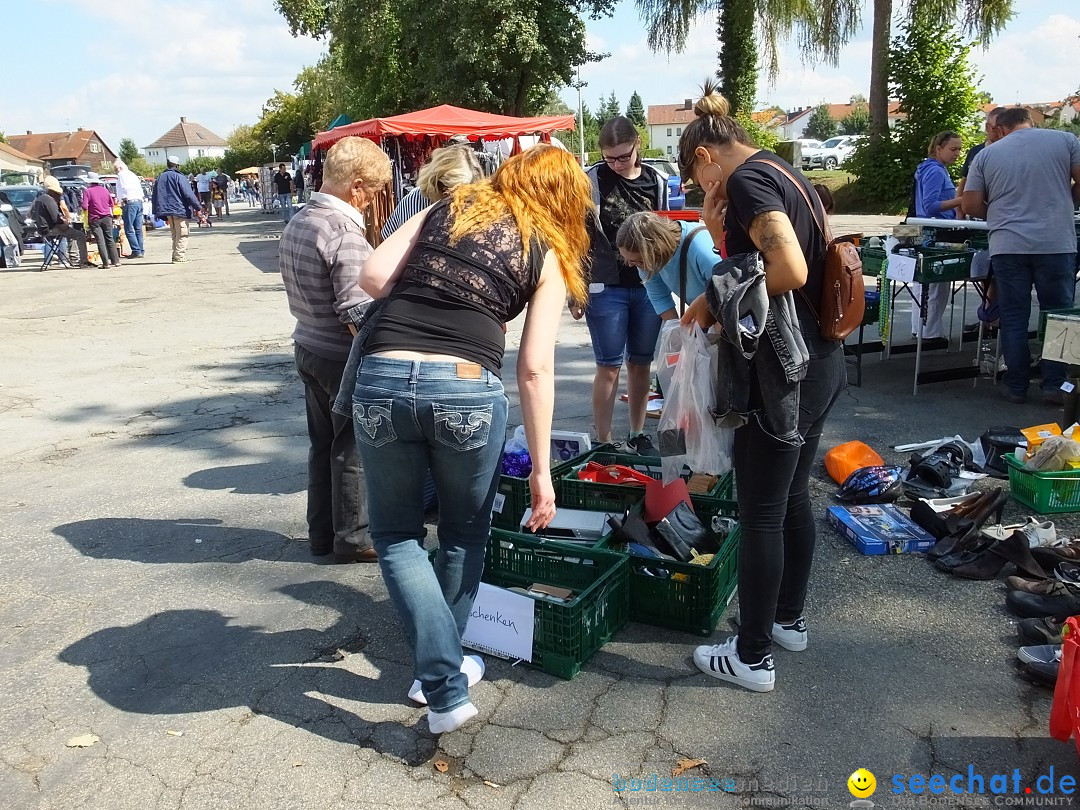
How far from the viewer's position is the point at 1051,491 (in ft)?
14.0

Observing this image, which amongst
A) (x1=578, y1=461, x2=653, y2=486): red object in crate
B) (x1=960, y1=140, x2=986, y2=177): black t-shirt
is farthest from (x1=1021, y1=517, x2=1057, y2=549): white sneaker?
(x1=960, y1=140, x2=986, y2=177): black t-shirt

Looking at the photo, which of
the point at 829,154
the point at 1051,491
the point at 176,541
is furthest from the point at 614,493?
the point at 829,154

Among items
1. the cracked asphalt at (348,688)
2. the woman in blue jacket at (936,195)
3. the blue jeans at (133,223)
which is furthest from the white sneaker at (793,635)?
the blue jeans at (133,223)

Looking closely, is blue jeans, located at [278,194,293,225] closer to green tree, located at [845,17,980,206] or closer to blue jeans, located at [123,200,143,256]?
blue jeans, located at [123,200,143,256]

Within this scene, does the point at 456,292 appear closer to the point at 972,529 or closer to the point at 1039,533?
the point at 972,529

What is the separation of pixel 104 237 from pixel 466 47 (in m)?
10.8

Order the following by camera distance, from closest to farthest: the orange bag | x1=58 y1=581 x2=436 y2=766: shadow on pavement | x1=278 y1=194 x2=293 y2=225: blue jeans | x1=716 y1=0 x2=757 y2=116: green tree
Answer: x1=58 y1=581 x2=436 y2=766: shadow on pavement, the orange bag, x1=716 y1=0 x2=757 y2=116: green tree, x1=278 y1=194 x2=293 y2=225: blue jeans

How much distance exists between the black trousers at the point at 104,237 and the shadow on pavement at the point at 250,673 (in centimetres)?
1643

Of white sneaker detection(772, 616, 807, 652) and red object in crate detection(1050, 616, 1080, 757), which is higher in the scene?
red object in crate detection(1050, 616, 1080, 757)

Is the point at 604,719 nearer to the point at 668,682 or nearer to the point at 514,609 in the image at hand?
the point at 668,682

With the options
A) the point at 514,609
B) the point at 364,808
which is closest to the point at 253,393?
the point at 514,609

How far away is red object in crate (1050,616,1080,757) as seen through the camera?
93.8 inches

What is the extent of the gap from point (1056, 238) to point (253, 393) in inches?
246

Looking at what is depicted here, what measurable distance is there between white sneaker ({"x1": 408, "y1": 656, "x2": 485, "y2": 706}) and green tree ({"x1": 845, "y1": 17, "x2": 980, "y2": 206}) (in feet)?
67.5
